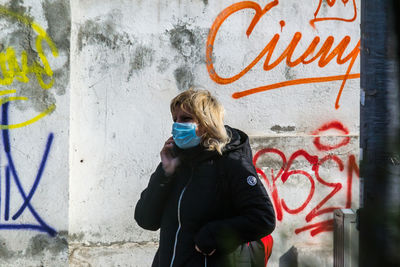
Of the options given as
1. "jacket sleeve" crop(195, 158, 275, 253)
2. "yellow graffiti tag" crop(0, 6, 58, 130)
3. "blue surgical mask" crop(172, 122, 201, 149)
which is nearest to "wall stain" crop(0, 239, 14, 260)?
"yellow graffiti tag" crop(0, 6, 58, 130)

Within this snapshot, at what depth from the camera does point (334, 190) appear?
4.61 m

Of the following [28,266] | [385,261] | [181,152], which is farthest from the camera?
[28,266]

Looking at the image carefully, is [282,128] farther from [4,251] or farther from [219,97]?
[4,251]

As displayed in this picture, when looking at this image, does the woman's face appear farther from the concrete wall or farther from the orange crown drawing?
the orange crown drawing

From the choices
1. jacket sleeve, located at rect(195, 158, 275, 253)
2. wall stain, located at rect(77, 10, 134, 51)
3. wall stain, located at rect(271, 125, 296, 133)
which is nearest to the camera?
jacket sleeve, located at rect(195, 158, 275, 253)

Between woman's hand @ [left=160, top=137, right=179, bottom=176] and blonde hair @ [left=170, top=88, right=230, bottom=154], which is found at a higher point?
blonde hair @ [left=170, top=88, right=230, bottom=154]

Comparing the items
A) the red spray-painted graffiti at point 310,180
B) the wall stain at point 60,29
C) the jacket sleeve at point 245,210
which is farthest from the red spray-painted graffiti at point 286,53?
the jacket sleeve at point 245,210

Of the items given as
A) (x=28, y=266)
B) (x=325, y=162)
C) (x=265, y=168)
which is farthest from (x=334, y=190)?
(x=28, y=266)

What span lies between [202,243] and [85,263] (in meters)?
2.22

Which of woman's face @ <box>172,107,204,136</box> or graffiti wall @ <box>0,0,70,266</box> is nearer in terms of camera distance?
woman's face @ <box>172,107,204,136</box>

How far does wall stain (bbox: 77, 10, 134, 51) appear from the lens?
4418 millimetres

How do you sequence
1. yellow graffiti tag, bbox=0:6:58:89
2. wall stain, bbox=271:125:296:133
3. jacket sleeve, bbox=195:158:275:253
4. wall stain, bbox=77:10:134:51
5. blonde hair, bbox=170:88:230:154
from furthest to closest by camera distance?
wall stain, bbox=271:125:296:133
wall stain, bbox=77:10:134:51
yellow graffiti tag, bbox=0:6:58:89
blonde hair, bbox=170:88:230:154
jacket sleeve, bbox=195:158:275:253

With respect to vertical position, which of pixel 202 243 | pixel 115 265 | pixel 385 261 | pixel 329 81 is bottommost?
pixel 115 265

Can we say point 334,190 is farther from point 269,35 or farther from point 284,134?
point 269,35
